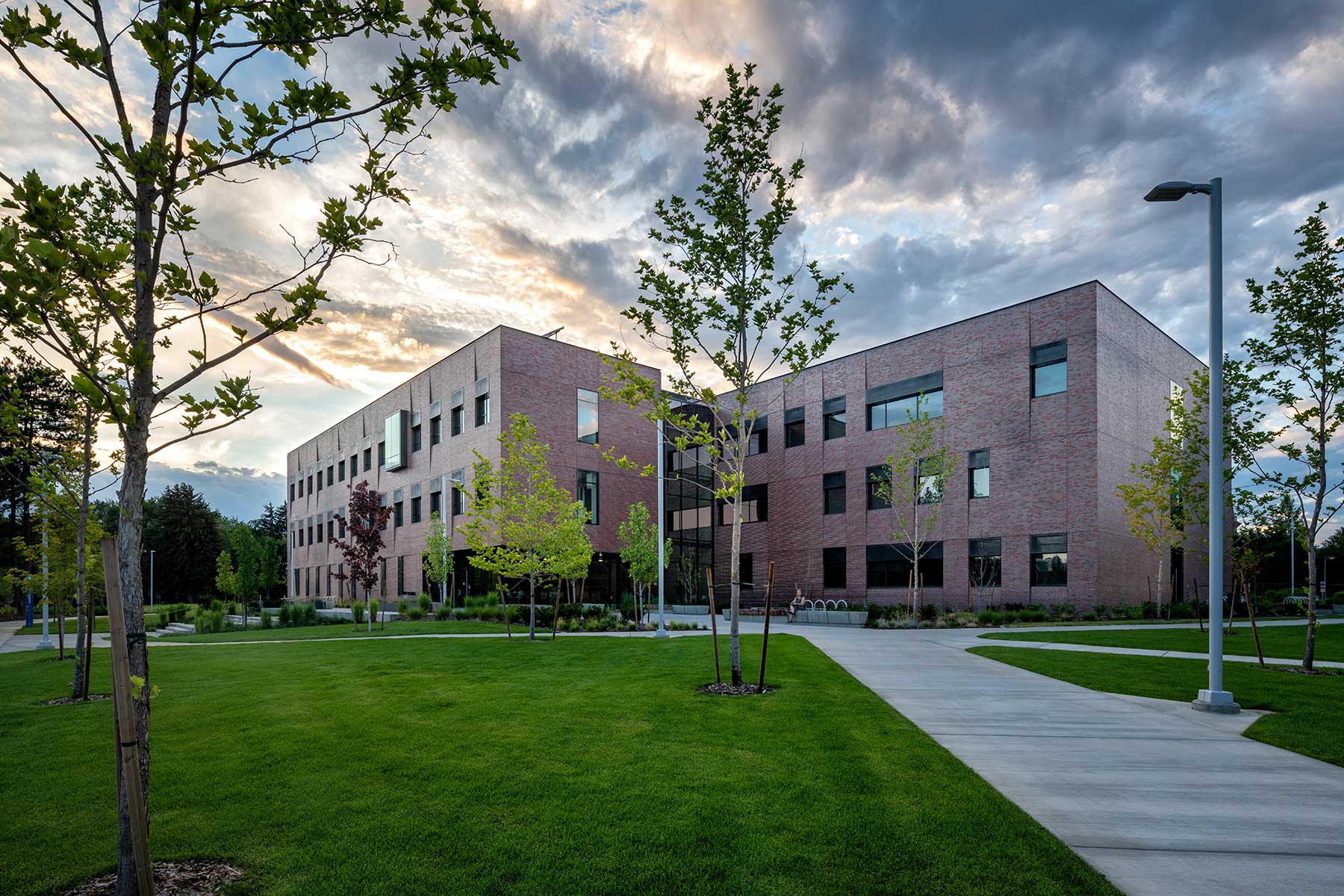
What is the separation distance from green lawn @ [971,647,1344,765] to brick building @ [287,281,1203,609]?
15709 mm

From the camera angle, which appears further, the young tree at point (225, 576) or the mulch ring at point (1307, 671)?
the young tree at point (225, 576)

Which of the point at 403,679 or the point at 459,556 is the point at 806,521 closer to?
the point at 459,556

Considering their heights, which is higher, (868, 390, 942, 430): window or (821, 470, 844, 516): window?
(868, 390, 942, 430): window

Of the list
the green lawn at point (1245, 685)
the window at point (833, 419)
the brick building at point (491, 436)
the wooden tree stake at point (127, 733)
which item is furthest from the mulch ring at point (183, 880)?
the window at point (833, 419)

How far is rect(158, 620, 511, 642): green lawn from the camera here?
82.9ft

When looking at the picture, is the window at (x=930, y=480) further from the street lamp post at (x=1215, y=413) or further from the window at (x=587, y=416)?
the street lamp post at (x=1215, y=413)

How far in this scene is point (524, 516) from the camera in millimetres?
20859

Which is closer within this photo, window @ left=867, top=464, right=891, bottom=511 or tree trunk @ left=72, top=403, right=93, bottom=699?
tree trunk @ left=72, top=403, right=93, bottom=699

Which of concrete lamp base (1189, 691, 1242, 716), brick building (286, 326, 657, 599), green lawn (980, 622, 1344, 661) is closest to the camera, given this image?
concrete lamp base (1189, 691, 1242, 716)

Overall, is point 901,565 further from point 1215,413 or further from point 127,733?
A: point 127,733

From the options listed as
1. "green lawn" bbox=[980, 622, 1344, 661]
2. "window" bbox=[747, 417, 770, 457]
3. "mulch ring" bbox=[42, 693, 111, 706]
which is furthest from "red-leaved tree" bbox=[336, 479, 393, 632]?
"green lawn" bbox=[980, 622, 1344, 661]

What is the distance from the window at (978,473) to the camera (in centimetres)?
3269

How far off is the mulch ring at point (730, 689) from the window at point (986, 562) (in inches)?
917

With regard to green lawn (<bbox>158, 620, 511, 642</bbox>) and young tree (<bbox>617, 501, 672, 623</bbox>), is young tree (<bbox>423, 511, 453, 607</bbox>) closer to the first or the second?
green lawn (<bbox>158, 620, 511, 642</bbox>)
